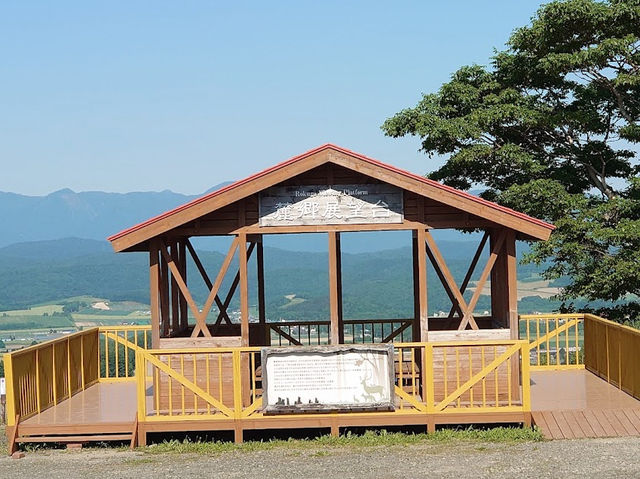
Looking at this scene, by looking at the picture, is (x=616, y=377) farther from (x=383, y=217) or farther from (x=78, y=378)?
(x=78, y=378)

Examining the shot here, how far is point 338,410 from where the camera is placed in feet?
45.2

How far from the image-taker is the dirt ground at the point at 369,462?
11.4 metres

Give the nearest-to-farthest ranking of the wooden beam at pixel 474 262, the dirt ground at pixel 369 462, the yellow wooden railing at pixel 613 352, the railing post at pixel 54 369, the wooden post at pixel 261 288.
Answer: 1. the dirt ground at pixel 369 462
2. the yellow wooden railing at pixel 613 352
3. the railing post at pixel 54 369
4. the wooden beam at pixel 474 262
5. the wooden post at pixel 261 288

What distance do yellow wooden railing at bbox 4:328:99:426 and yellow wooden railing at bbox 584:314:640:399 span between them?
873cm

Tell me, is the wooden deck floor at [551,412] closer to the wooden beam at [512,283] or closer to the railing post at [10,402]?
the railing post at [10,402]

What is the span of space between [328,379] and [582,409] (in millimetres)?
3621

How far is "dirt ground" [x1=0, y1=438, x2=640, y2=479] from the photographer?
11391 millimetres

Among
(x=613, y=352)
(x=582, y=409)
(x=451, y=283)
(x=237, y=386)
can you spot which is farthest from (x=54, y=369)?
(x=613, y=352)

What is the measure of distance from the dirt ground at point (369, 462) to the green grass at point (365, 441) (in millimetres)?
212

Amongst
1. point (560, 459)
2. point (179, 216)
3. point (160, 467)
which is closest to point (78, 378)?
point (179, 216)

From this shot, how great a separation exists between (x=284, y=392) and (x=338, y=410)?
77cm

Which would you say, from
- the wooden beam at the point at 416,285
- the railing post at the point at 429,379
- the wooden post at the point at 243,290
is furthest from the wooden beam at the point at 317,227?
the railing post at the point at 429,379

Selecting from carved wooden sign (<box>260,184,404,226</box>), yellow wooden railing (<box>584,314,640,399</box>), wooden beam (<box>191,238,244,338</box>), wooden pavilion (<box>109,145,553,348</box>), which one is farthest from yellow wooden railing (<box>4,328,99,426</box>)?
yellow wooden railing (<box>584,314,640,399</box>)

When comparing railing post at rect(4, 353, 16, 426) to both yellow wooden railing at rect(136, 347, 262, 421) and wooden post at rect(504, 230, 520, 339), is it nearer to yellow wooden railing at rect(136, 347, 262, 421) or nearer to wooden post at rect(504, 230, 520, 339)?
yellow wooden railing at rect(136, 347, 262, 421)
